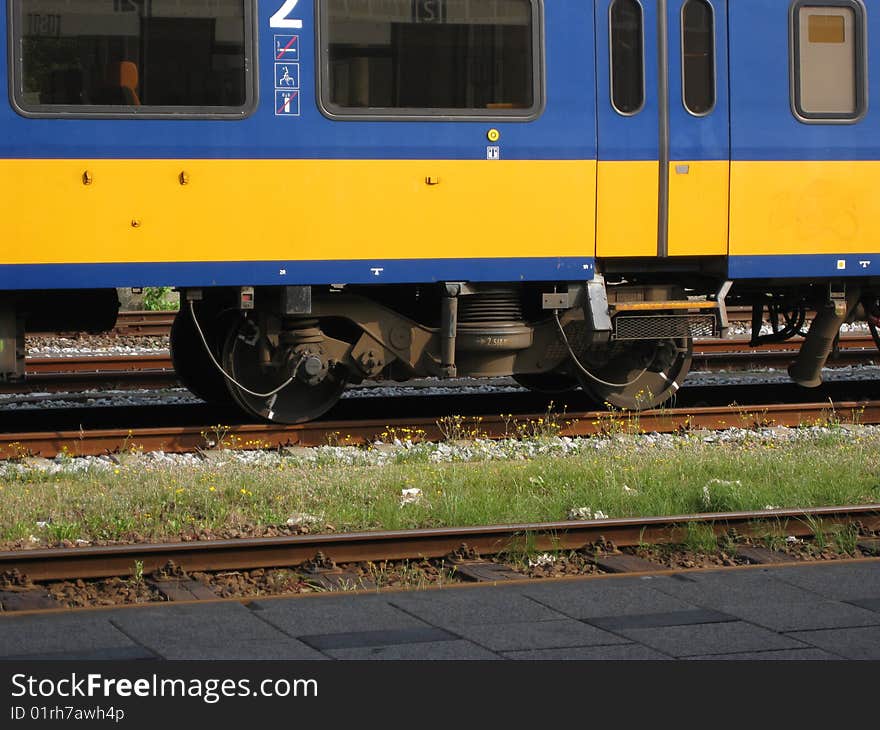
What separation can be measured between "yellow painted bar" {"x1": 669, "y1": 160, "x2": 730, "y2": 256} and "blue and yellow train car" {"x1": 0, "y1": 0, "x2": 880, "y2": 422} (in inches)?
0.6

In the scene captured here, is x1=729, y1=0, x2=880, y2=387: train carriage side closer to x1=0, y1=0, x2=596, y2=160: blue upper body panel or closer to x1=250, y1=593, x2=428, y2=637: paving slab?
x1=0, y1=0, x2=596, y2=160: blue upper body panel

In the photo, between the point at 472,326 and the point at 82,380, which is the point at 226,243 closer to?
the point at 472,326

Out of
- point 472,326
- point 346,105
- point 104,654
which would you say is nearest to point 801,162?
point 472,326

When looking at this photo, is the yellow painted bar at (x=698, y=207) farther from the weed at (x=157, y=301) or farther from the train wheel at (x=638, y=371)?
the weed at (x=157, y=301)

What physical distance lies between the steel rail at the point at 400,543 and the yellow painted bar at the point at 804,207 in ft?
11.6

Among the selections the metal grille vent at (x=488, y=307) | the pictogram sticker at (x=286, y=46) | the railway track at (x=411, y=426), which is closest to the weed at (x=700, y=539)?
the railway track at (x=411, y=426)

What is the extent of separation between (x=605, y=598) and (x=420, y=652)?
1.18 meters

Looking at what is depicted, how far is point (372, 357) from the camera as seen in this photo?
10375 millimetres

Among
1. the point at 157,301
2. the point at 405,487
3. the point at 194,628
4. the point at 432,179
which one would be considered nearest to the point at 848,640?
the point at 194,628

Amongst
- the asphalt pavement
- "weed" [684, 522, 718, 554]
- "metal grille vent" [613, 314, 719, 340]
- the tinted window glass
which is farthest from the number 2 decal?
the asphalt pavement

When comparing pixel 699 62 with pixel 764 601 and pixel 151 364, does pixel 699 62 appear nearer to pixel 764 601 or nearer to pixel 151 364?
pixel 764 601

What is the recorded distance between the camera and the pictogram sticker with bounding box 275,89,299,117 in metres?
9.46

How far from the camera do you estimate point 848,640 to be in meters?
5.33
